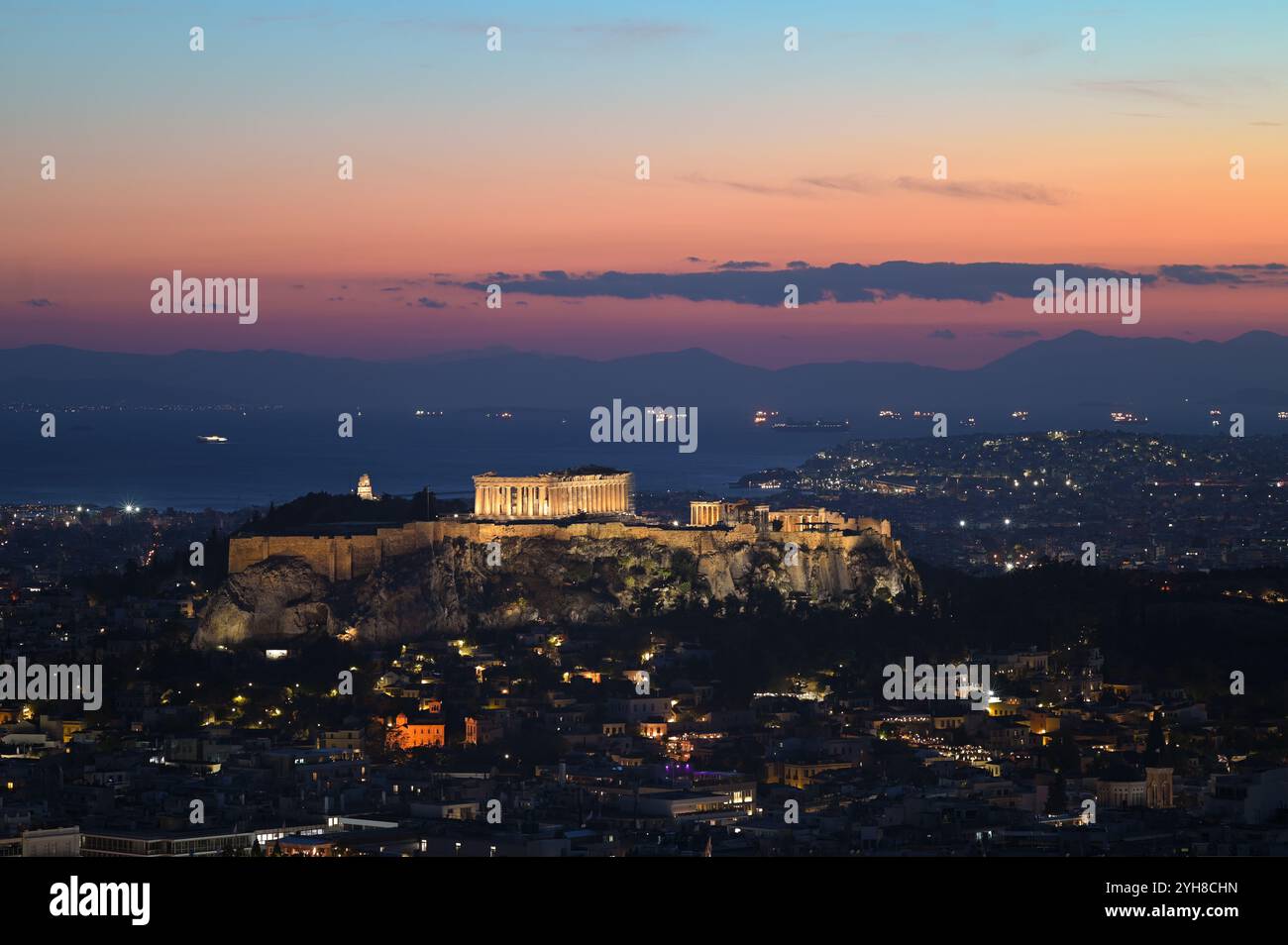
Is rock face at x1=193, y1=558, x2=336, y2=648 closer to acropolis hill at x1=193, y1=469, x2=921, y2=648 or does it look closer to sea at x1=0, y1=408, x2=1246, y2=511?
acropolis hill at x1=193, y1=469, x2=921, y2=648

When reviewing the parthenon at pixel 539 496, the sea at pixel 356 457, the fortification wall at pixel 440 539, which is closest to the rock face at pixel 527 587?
the fortification wall at pixel 440 539

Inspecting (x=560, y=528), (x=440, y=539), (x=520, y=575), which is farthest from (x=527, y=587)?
(x=440, y=539)

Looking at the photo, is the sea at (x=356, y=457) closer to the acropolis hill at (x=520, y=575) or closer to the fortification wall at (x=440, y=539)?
the fortification wall at (x=440, y=539)

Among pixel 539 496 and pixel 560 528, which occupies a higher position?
pixel 539 496

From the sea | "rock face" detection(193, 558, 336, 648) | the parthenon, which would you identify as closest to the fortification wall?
"rock face" detection(193, 558, 336, 648)

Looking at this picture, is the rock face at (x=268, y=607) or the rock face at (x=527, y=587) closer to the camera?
the rock face at (x=268, y=607)

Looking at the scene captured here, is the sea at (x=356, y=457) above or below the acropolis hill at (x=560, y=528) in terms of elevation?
above

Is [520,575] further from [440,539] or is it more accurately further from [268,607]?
[268,607]
